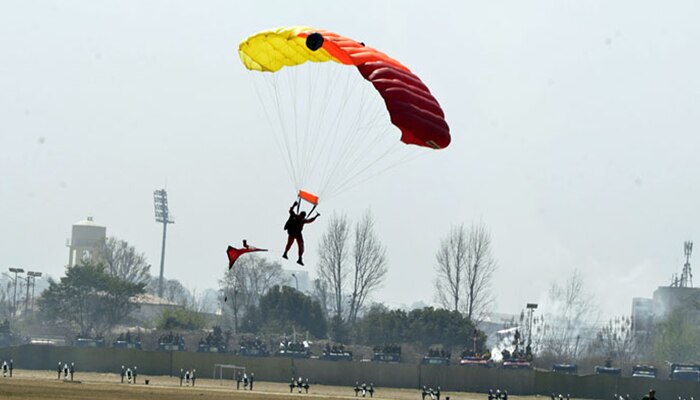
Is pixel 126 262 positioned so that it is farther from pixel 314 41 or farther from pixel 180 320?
pixel 314 41

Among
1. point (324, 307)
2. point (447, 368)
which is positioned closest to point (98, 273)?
point (324, 307)

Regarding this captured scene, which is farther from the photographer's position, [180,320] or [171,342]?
[180,320]

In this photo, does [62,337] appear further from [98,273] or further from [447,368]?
[447,368]

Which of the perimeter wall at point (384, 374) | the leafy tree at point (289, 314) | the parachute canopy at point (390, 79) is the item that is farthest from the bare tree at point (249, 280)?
the parachute canopy at point (390, 79)

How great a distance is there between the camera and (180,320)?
13075cm

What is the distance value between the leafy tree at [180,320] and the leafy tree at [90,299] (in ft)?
13.6

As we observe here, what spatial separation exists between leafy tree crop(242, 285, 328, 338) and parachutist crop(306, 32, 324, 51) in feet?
268

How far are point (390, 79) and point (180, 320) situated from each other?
95.6 metres

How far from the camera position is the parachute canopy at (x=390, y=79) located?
1484 inches

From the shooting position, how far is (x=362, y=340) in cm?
11800

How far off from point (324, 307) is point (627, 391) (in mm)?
52266

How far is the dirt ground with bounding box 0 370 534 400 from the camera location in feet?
178

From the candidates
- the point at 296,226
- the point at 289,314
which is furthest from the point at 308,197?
the point at 289,314

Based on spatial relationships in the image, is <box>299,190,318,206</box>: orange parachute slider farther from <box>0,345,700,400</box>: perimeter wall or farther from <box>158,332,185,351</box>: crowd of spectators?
<box>158,332,185,351</box>: crowd of spectators
